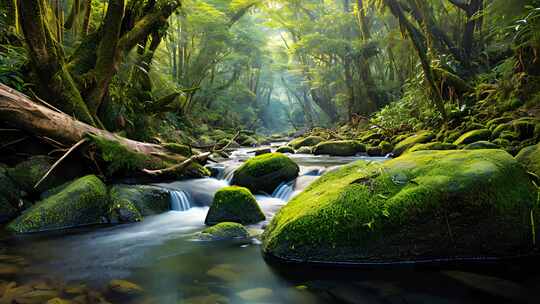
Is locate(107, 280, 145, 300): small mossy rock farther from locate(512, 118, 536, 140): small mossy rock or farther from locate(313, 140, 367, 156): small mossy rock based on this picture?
locate(313, 140, 367, 156): small mossy rock

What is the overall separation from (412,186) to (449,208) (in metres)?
0.40

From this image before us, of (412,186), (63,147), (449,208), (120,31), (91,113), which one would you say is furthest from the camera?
(120,31)

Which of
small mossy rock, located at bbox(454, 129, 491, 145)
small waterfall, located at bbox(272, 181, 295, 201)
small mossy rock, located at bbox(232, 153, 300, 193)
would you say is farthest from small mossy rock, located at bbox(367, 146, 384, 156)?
small waterfall, located at bbox(272, 181, 295, 201)

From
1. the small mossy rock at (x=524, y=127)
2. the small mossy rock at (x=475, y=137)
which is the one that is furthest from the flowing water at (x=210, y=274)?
the small mossy rock at (x=475, y=137)

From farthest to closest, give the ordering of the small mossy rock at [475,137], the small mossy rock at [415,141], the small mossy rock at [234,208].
Answer: the small mossy rock at [415,141], the small mossy rock at [475,137], the small mossy rock at [234,208]

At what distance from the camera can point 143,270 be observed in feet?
12.5

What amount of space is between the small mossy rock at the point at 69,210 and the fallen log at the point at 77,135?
1224 mm

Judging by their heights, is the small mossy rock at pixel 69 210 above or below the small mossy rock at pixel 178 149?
below

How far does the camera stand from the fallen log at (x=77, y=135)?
591 centimetres

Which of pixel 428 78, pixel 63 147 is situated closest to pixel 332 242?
pixel 63 147

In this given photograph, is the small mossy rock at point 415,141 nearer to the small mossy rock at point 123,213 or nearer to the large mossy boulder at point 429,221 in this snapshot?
the large mossy boulder at point 429,221

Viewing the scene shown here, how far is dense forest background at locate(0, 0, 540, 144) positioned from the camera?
22.6 feet

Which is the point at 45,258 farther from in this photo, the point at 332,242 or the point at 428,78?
the point at 428,78

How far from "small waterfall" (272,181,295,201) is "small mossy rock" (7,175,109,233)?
328 centimetres
